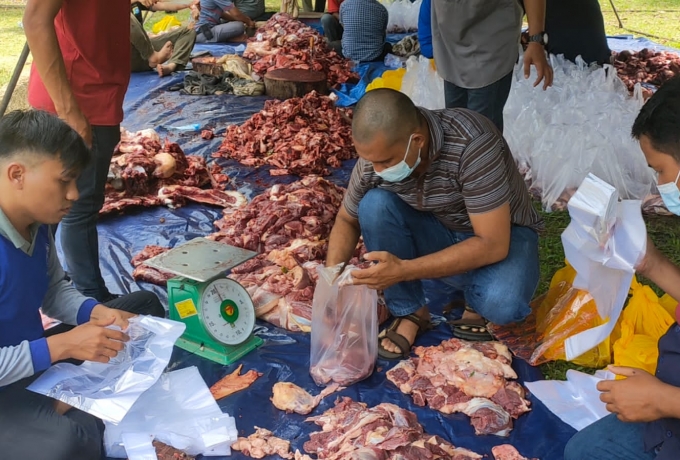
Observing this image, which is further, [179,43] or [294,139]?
[179,43]

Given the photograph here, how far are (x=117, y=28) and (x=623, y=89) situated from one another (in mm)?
4367

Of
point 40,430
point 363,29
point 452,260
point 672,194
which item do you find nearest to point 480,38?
point 452,260

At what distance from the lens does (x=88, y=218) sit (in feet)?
10.4

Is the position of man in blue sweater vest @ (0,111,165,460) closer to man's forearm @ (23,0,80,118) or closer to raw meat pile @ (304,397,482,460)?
man's forearm @ (23,0,80,118)

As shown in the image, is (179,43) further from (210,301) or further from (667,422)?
(667,422)

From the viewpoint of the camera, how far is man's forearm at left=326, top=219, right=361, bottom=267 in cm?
312

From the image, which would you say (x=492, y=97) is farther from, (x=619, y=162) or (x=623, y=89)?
(x=623, y=89)

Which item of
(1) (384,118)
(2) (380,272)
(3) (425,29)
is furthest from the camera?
(3) (425,29)

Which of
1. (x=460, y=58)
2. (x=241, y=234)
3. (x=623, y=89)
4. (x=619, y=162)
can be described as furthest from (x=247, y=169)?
(x=623, y=89)

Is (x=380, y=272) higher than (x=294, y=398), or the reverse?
(x=380, y=272)

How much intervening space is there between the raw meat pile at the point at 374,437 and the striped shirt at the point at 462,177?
3.19 ft

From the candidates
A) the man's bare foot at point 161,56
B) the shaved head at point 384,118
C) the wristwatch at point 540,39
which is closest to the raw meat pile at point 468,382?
the shaved head at point 384,118

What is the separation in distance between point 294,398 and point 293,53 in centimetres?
685

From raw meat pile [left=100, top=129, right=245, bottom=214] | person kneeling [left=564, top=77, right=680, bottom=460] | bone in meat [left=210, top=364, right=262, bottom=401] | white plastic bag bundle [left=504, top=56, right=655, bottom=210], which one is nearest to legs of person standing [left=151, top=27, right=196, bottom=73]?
raw meat pile [left=100, top=129, right=245, bottom=214]
